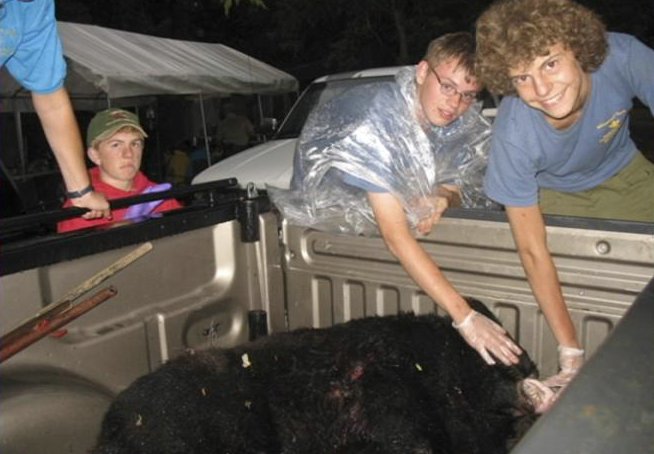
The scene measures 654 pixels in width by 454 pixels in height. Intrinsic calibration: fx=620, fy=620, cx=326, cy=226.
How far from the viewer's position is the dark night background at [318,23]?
1923 centimetres

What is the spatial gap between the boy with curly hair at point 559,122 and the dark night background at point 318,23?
1462 cm

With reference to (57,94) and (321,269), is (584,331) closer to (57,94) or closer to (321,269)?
(321,269)

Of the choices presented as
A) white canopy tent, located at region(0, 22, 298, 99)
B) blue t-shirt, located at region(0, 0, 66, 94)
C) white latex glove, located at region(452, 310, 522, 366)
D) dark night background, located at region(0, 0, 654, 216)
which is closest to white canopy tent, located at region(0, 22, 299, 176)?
white canopy tent, located at region(0, 22, 298, 99)

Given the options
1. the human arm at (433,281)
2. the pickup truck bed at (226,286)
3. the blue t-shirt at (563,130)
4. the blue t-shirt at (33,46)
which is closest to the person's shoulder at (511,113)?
the blue t-shirt at (563,130)

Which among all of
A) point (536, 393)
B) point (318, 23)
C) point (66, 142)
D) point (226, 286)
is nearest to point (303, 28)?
point (318, 23)

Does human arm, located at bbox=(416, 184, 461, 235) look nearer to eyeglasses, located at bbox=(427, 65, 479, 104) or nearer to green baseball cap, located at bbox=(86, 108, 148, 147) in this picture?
eyeglasses, located at bbox=(427, 65, 479, 104)

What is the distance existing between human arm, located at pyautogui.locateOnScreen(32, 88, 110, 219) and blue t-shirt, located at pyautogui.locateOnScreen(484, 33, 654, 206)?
4.85 feet

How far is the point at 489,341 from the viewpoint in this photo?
1.99 metres

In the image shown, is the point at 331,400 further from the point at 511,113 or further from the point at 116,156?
the point at 116,156

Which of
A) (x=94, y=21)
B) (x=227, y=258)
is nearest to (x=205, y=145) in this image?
(x=227, y=258)

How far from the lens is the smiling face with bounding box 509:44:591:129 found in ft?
6.62

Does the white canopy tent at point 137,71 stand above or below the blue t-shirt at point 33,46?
above

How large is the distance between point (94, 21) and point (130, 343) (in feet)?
74.6

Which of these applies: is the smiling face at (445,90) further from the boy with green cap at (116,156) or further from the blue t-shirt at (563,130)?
the boy with green cap at (116,156)
